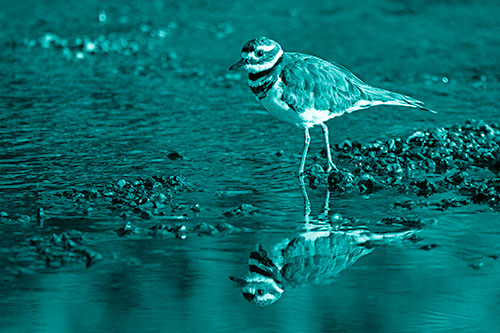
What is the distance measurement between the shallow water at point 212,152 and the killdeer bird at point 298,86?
533mm

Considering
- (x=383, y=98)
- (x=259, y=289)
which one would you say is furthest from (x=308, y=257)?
(x=383, y=98)

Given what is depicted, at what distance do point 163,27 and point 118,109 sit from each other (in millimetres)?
3401

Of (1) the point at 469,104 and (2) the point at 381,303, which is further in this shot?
(1) the point at 469,104

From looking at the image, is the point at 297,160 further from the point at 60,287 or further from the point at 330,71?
the point at 60,287

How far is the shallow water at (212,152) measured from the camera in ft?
15.6

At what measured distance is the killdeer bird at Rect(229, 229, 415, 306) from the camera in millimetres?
4996

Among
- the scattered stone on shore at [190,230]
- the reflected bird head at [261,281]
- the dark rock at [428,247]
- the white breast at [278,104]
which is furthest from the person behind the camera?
the white breast at [278,104]

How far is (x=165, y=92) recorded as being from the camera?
9.67 metres

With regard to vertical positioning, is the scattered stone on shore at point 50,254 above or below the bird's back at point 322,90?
below

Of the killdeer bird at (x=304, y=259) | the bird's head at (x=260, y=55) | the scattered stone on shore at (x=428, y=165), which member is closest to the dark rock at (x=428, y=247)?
the killdeer bird at (x=304, y=259)

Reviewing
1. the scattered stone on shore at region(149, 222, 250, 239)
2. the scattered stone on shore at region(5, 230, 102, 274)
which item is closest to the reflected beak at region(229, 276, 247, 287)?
the scattered stone on shore at region(149, 222, 250, 239)

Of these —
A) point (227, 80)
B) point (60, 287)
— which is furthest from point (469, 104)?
point (60, 287)

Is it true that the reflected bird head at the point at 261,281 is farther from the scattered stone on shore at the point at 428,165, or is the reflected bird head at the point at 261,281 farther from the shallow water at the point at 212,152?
the scattered stone on shore at the point at 428,165

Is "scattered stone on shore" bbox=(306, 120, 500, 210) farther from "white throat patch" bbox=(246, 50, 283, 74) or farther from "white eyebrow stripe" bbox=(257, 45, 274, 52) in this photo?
"white eyebrow stripe" bbox=(257, 45, 274, 52)
